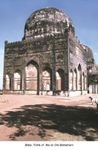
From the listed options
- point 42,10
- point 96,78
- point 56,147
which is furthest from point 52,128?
point 96,78

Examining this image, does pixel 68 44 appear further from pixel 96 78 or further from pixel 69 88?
pixel 96 78

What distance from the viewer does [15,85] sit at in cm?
2402

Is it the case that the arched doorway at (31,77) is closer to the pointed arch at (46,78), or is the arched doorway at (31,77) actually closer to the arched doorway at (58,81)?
the pointed arch at (46,78)

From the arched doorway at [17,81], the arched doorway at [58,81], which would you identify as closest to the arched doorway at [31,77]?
the arched doorway at [17,81]

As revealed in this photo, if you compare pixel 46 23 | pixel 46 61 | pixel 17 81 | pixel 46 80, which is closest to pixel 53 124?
pixel 46 80

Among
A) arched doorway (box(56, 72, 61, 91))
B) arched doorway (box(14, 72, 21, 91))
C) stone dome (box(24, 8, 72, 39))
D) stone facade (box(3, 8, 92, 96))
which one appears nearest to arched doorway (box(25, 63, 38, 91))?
stone facade (box(3, 8, 92, 96))

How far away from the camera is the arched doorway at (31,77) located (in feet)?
76.0

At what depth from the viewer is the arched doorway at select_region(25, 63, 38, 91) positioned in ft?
76.0

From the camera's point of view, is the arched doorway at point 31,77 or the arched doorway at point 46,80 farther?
the arched doorway at point 31,77

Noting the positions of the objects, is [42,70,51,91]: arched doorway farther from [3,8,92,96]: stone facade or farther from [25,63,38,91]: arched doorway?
[25,63,38,91]: arched doorway

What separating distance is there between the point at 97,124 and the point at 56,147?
3.36m

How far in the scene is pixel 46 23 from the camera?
85.1 feet

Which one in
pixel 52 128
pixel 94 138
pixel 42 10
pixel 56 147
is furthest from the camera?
pixel 42 10

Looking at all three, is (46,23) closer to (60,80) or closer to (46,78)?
(46,78)
